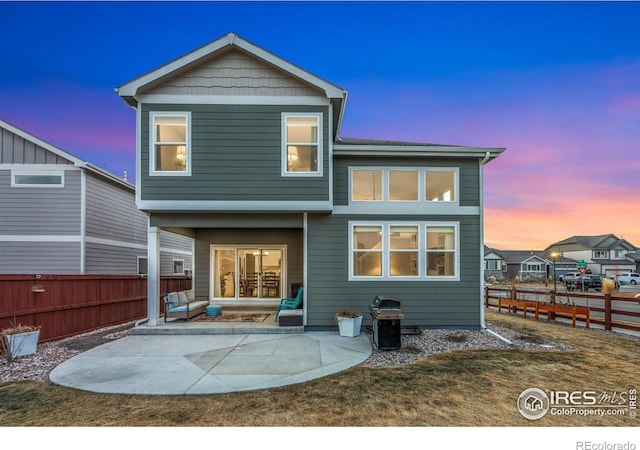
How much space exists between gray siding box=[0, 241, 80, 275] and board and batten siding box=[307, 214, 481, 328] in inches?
332

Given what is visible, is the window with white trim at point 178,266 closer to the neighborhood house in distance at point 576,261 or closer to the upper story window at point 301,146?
the upper story window at point 301,146

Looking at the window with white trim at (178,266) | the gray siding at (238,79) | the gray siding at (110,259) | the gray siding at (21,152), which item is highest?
the gray siding at (238,79)

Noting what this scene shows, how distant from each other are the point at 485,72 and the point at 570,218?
108ft

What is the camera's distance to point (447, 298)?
27.3 ft

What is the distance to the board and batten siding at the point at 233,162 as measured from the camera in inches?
300

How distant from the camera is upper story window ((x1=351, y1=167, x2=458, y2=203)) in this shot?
27.8 ft

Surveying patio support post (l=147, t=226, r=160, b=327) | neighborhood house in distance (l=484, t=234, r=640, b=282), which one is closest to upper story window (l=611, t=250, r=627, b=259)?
neighborhood house in distance (l=484, t=234, r=640, b=282)

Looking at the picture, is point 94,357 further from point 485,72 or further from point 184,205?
point 485,72

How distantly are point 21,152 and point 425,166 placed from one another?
13216 mm

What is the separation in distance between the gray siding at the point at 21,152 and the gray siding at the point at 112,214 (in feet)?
4.26

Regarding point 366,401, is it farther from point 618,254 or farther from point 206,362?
point 618,254

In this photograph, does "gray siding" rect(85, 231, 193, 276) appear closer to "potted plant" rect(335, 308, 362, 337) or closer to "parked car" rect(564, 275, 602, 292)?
"potted plant" rect(335, 308, 362, 337)

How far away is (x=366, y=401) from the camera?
4000mm

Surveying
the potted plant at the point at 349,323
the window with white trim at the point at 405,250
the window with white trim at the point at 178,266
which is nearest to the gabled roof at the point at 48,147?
the window with white trim at the point at 178,266
